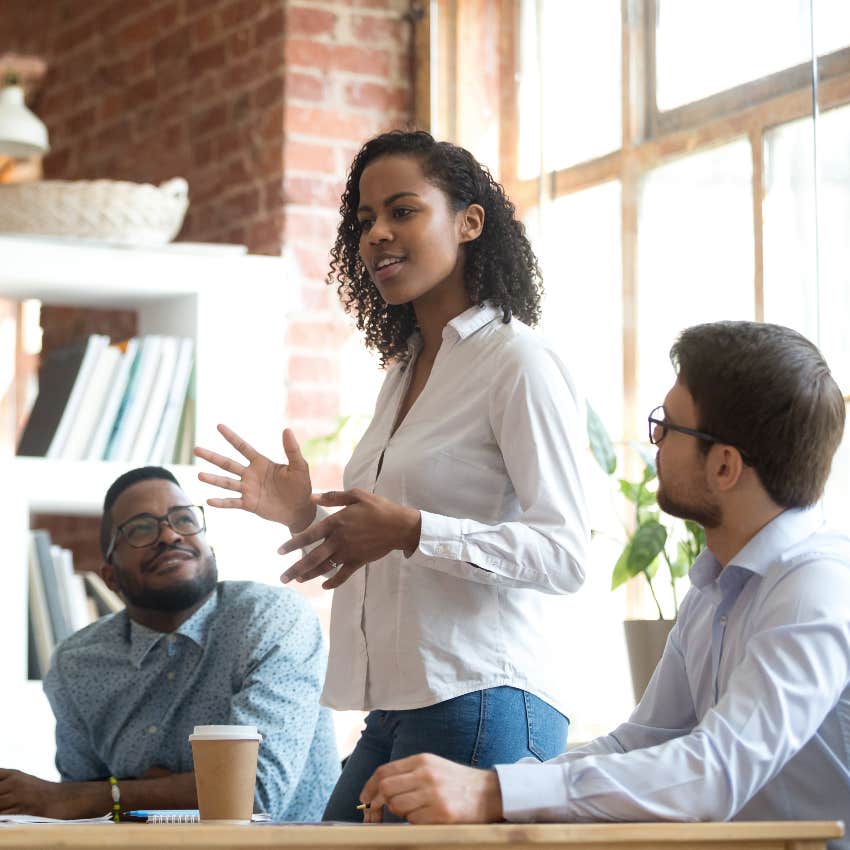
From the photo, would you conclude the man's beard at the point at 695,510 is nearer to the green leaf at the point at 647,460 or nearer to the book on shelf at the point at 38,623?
the green leaf at the point at 647,460

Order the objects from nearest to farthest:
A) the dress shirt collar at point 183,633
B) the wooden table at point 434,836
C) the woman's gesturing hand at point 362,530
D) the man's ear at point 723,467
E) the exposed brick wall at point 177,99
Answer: the wooden table at point 434,836, the man's ear at point 723,467, the woman's gesturing hand at point 362,530, the dress shirt collar at point 183,633, the exposed brick wall at point 177,99

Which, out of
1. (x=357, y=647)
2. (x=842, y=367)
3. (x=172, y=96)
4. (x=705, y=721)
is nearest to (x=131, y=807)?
(x=357, y=647)

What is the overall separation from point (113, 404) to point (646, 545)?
1.37 m

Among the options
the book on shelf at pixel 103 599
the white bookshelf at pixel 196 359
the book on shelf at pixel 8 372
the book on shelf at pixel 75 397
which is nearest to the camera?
the white bookshelf at pixel 196 359

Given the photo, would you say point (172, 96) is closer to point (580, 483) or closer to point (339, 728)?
point (339, 728)

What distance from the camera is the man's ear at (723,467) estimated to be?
4.68 ft

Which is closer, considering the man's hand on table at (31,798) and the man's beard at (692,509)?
the man's beard at (692,509)

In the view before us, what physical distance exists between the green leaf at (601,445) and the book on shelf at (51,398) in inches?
49.4

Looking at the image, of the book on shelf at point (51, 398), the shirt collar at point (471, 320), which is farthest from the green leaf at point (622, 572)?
the book on shelf at point (51, 398)

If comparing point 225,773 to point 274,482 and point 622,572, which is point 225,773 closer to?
point 274,482

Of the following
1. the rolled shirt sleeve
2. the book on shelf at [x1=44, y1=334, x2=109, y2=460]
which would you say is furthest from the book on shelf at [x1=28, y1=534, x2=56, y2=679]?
the rolled shirt sleeve

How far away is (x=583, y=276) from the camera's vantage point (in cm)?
320

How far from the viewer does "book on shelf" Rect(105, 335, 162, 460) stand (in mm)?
3316

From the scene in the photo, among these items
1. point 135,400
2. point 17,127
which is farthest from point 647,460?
point 17,127
